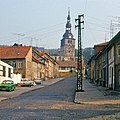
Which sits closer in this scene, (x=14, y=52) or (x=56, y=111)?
(x=56, y=111)

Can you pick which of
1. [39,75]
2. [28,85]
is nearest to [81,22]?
[28,85]

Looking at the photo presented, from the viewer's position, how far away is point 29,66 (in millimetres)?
88125

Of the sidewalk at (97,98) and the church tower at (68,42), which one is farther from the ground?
the church tower at (68,42)

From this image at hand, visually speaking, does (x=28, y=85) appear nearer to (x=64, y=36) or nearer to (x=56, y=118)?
(x=56, y=118)

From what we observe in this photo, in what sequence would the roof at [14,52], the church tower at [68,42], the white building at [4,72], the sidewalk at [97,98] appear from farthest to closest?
the church tower at [68,42], the roof at [14,52], the white building at [4,72], the sidewalk at [97,98]

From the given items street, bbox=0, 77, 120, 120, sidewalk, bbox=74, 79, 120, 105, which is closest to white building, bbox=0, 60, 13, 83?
sidewalk, bbox=74, 79, 120, 105

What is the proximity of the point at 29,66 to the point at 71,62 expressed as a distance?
3750 inches

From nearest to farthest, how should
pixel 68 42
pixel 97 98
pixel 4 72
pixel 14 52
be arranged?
pixel 97 98 → pixel 4 72 → pixel 14 52 → pixel 68 42

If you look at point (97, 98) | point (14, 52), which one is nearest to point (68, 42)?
point (14, 52)

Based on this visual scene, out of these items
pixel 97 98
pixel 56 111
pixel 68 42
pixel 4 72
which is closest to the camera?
pixel 56 111

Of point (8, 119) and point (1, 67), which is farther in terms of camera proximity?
point (1, 67)

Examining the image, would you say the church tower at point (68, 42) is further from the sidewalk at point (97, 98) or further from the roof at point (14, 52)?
the sidewalk at point (97, 98)

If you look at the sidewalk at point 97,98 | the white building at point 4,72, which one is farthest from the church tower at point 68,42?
the sidewalk at point 97,98

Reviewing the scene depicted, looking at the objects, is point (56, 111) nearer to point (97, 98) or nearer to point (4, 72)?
point (97, 98)
